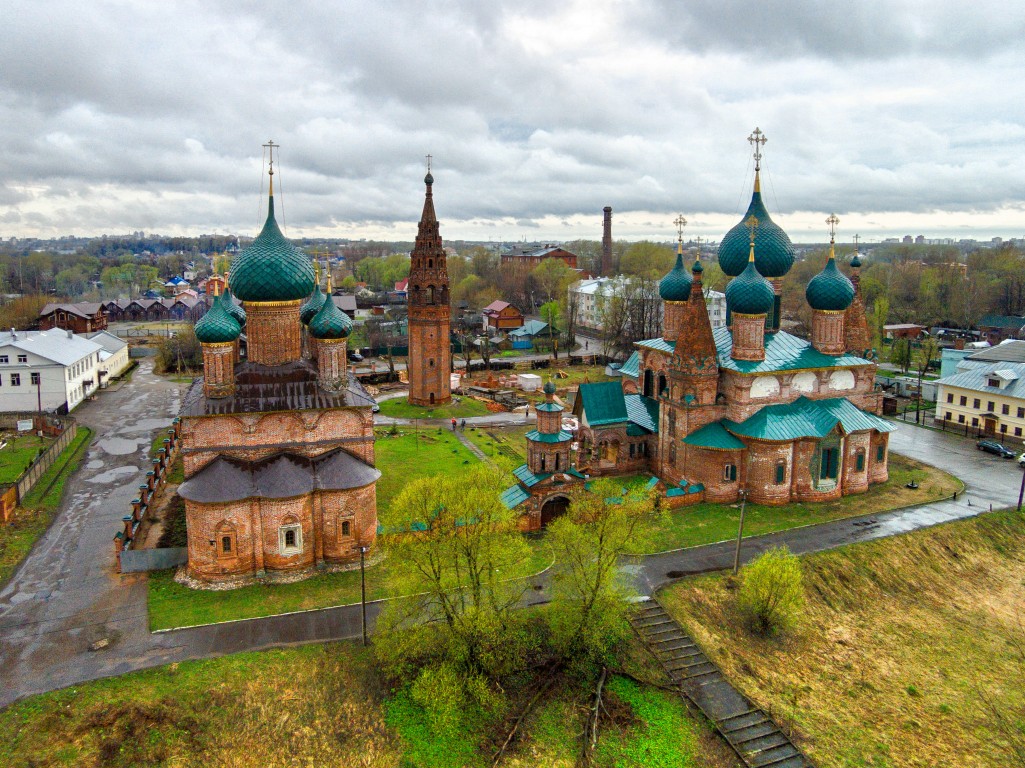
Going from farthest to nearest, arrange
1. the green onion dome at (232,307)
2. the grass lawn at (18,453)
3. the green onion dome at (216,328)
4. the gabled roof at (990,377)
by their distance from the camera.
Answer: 1. the gabled roof at (990,377)
2. the grass lawn at (18,453)
3. the green onion dome at (232,307)
4. the green onion dome at (216,328)

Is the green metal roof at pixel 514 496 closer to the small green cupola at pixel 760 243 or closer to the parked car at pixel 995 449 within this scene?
the small green cupola at pixel 760 243

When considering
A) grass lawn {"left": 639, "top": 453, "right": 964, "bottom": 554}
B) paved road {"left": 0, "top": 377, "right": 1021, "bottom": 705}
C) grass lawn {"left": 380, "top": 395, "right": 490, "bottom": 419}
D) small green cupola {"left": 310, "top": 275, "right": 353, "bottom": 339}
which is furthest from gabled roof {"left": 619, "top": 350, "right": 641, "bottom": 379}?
small green cupola {"left": 310, "top": 275, "right": 353, "bottom": 339}

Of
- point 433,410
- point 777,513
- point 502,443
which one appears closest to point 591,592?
point 777,513

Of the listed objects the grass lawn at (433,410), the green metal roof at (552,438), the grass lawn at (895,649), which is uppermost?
the green metal roof at (552,438)

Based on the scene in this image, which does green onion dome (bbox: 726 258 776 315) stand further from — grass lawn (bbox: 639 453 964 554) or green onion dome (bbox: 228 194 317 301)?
green onion dome (bbox: 228 194 317 301)

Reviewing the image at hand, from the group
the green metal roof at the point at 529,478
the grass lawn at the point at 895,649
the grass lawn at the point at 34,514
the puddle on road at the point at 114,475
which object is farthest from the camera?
the puddle on road at the point at 114,475

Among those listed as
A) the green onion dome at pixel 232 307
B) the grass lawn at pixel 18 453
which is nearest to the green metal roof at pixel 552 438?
the green onion dome at pixel 232 307
